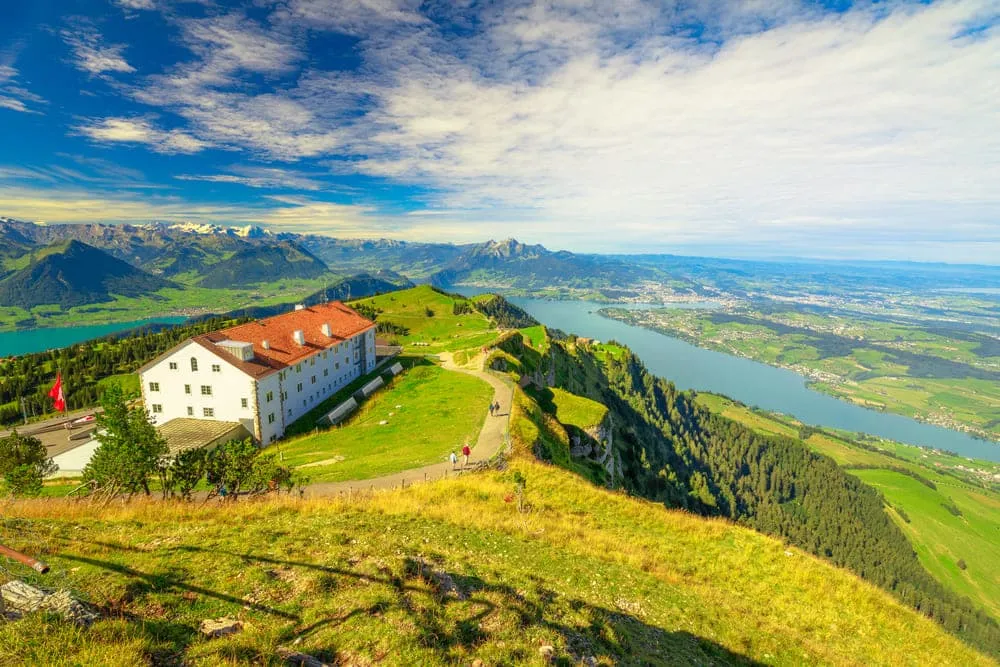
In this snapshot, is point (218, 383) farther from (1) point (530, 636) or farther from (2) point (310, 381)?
(1) point (530, 636)

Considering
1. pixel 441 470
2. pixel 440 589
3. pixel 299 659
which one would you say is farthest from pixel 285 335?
pixel 299 659

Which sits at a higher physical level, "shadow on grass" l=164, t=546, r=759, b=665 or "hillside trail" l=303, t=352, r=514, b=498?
"shadow on grass" l=164, t=546, r=759, b=665

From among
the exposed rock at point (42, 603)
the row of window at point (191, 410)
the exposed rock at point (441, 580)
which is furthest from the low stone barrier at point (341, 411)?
the exposed rock at point (42, 603)

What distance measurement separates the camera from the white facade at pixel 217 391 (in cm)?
4806

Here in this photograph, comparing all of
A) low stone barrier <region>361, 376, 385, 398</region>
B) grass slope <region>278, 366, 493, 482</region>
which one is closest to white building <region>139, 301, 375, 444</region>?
grass slope <region>278, 366, 493, 482</region>

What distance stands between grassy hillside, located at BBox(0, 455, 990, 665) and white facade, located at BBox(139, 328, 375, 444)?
32.4 metres

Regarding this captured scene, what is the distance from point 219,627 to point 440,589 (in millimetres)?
5386

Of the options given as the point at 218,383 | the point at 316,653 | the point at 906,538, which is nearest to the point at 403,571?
the point at 316,653

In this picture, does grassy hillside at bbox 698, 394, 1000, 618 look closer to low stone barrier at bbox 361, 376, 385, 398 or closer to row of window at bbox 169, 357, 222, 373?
low stone barrier at bbox 361, 376, 385, 398

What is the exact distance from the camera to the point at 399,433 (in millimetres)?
46594

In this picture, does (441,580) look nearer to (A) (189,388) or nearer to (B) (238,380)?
(B) (238,380)

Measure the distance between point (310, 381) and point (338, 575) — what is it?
5245 cm

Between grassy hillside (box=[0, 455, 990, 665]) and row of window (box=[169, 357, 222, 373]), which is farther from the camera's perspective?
row of window (box=[169, 357, 222, 373])

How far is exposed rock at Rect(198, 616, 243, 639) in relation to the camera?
8602 mm
